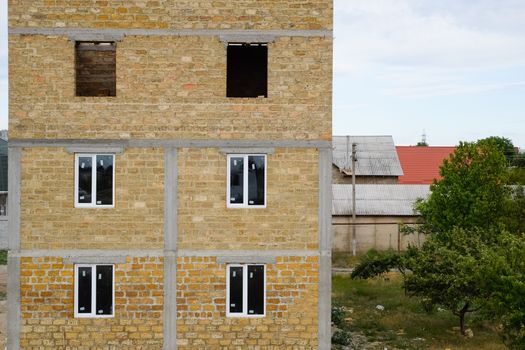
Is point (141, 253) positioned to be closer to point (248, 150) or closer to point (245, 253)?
point (245, 253)

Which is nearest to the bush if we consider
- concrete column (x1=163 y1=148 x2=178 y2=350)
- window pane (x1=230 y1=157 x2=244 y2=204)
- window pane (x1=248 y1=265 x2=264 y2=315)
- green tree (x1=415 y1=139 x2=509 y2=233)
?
window pane (x1=248 y1=265 x2=264 y2=315)

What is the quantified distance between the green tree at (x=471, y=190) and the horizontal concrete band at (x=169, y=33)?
1410cm

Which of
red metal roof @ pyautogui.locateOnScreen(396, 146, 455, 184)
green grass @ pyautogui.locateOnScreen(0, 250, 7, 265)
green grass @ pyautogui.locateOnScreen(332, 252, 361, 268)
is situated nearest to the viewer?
green grass @ pyautogui.locateOnScreen(332, 252, 361, 268)

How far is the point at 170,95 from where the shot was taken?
466 inches

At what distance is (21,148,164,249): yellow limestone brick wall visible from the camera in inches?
465

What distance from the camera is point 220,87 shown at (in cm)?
1190

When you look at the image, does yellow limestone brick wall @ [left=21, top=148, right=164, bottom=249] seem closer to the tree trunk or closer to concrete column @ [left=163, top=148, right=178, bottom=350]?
concrete column @ [left=163, top=148, right=178, bottom=350]

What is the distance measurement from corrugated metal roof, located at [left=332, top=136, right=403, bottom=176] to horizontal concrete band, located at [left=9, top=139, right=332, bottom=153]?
1099 inches

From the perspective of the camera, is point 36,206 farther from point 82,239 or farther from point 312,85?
point 312,85

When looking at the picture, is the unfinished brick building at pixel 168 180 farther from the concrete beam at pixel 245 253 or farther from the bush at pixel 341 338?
the bush at pixel 341 338

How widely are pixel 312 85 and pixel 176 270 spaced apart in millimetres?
4745

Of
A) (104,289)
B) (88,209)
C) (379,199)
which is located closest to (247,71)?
(88,209)

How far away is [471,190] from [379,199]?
9228 millimetres

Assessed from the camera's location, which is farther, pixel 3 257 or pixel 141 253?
pixel 3 257
